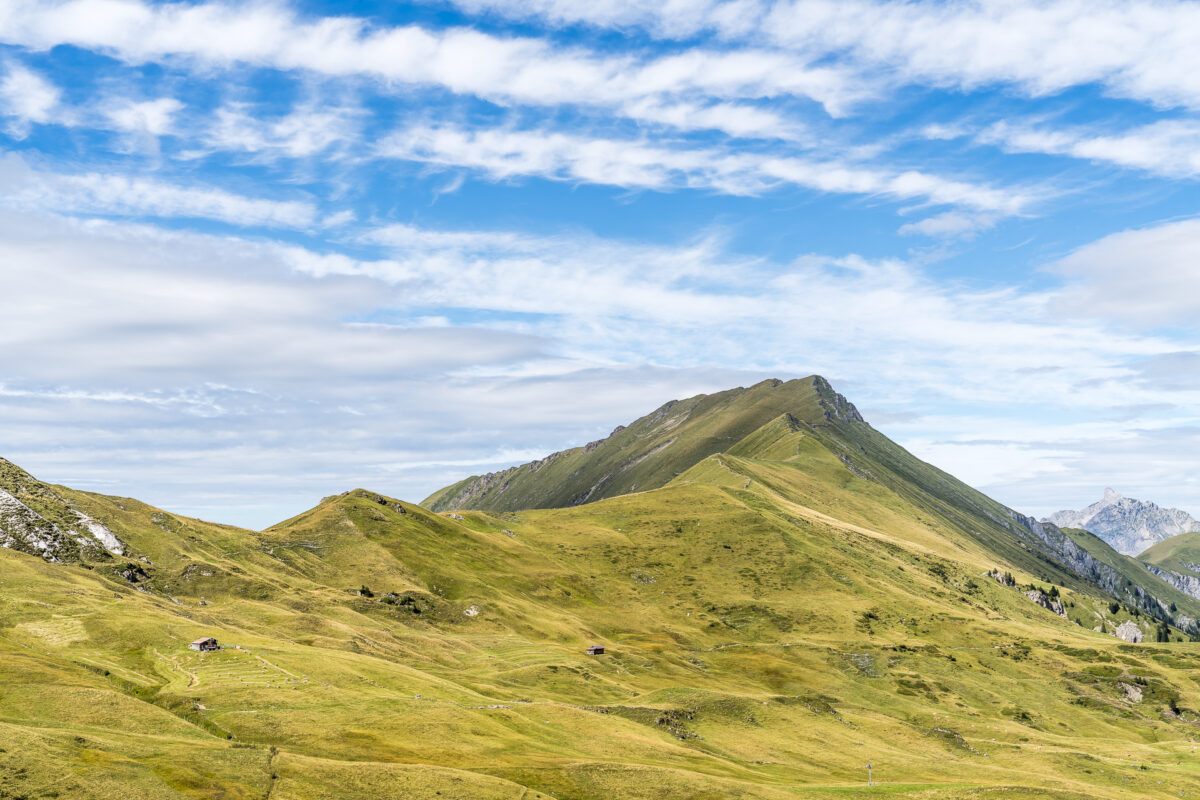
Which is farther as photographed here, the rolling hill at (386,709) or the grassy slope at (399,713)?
the rolling hill at (386,709)

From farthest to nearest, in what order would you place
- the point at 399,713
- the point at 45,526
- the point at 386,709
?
1. the point at 45,526
2. the point at 386,709
3. the point at 399,713

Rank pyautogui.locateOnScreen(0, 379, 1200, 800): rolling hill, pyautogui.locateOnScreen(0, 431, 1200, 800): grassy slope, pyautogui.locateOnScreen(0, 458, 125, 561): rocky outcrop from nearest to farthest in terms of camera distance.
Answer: pyautogui.locateOnScreen(0, 431, 1200, 800): grassy slope → pyautogui.locateOnScreen(0, 379, 1200, 800): rolling hill → pyautogui.locateOnScreen(0, 458, 125, 561): rocky outcrop

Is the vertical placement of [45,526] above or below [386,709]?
above

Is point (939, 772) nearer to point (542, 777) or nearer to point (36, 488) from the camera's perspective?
point (542, 777)

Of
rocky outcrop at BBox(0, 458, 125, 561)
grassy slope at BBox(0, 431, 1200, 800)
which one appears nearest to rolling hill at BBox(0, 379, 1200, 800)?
grassy slope at BBox(0, 431, 1200, 800)

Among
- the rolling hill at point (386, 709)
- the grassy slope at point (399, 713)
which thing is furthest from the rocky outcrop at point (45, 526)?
the grassy slope at point (399, 713)

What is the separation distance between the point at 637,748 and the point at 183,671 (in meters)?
55.6

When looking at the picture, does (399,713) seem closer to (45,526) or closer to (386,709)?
(386,709)

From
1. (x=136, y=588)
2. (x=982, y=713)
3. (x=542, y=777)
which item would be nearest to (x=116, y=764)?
(x=542, y=777)

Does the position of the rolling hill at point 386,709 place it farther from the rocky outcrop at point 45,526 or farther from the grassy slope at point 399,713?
the rocky outcrop at point 45,526

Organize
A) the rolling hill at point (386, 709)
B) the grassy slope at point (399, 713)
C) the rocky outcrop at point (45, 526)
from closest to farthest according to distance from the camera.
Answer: the grassy slope at point (399, 713) < the rolling hill at point (386, 709) < the rocky outcrop at point (45, 526)

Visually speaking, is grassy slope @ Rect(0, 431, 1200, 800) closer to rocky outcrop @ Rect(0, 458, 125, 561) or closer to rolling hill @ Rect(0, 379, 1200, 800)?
rolling hill @ Rect(0, 379, 1200, 800)

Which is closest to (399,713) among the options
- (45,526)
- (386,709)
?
(386,709)

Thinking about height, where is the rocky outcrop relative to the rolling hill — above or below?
above
